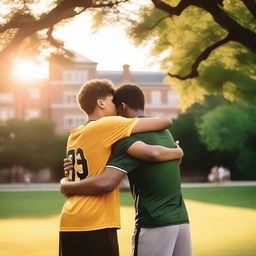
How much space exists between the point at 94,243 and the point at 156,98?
57.4 m

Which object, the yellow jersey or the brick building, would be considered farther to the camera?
the brick building

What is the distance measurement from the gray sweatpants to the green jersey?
0.04 meters

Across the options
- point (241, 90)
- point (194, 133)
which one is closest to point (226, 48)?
point (241, 90)

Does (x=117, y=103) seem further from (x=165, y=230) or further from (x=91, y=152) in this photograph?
(x=165, y=230)

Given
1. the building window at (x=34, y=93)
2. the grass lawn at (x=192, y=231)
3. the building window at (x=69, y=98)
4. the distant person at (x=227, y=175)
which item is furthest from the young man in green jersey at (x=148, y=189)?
the building window at (x=34, y=93)

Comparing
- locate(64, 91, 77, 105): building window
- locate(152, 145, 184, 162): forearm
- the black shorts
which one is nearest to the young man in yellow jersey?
the black shorts

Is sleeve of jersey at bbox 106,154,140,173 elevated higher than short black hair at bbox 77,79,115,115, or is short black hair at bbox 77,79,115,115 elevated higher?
short black hair at bbox 77,79,115,115

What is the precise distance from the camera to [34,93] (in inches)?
2315

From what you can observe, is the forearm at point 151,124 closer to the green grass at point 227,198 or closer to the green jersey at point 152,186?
the green jersey at point 152,186

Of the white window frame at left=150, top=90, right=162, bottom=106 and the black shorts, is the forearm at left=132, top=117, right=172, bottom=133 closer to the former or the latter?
the black shorts

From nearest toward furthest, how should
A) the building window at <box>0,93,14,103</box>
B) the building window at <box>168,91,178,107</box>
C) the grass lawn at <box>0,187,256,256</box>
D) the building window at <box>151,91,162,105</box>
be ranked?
the grass lawn at <box>0,187,256,256</box> → the building window at <box>0,93,14,103</box> → the building window at <box>168,91,178,107</box> → the building window at <box>151,91,162,105</box>

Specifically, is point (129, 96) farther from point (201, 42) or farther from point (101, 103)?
point (201, 42)

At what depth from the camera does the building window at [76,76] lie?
186 feet

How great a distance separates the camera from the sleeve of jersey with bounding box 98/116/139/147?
11.5 ft
